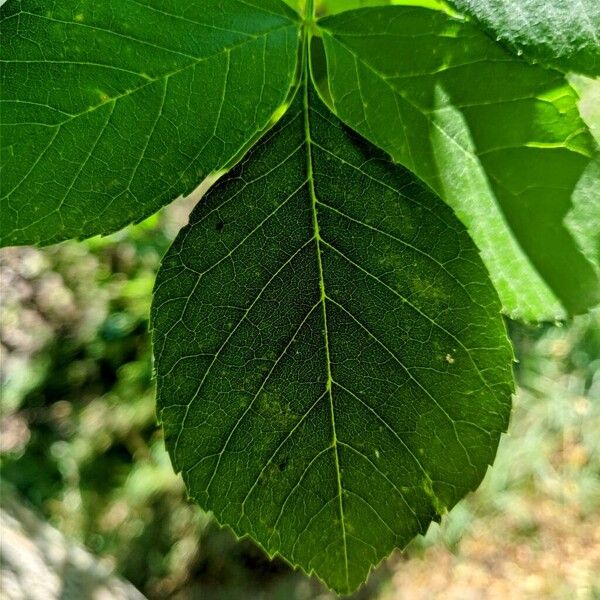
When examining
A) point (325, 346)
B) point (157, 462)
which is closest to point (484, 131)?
point (325, 346)

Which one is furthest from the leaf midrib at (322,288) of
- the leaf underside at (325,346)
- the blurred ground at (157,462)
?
the blurred ground at (157,462)

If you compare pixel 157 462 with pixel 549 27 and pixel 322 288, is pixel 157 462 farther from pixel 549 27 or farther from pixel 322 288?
pixel 549 27

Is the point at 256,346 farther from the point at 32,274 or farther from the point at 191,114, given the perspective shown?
the point at 32,274

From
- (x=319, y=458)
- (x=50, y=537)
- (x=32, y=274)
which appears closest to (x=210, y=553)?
(x=50, y=537)

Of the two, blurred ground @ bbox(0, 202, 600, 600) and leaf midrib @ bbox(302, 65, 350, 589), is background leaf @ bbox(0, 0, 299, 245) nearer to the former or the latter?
leaf midrib @ bbox(302, 65, 350, 589)

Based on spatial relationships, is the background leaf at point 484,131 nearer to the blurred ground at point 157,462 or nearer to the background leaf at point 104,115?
the background leaf at point 104,115

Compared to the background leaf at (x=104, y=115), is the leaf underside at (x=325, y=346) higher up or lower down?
lower down
